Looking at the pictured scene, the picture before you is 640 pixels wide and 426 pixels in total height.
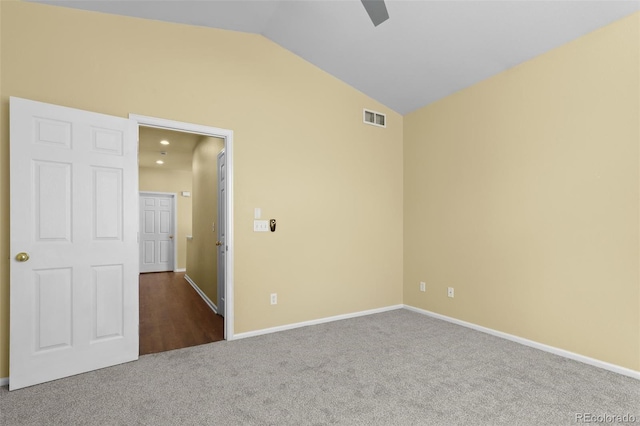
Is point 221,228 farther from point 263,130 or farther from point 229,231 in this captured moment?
point 263,130

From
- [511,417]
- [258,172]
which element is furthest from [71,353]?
[511,417]

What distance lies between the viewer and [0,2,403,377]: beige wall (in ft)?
8.38

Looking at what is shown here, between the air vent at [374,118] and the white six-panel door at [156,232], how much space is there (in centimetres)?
633

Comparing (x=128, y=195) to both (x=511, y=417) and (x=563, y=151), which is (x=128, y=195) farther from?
(x=563, y=151)

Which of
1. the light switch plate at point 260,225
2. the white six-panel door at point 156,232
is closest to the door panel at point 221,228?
the light switch plate at point 260,225

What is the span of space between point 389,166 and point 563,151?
6.79 feet

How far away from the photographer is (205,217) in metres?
5.41

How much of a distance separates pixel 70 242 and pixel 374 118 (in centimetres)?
371

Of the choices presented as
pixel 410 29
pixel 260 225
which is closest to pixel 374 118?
pixel 410 29

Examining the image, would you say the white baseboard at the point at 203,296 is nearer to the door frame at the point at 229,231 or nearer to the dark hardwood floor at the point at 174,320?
the dark hardwood floor at the point at 174,320

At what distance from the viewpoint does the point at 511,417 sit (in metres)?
1.94

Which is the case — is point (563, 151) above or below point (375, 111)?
below

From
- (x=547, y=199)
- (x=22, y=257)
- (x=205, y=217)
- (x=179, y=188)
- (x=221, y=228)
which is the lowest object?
(x=22, y=257)

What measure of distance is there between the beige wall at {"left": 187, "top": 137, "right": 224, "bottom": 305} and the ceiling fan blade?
260 centimetres
